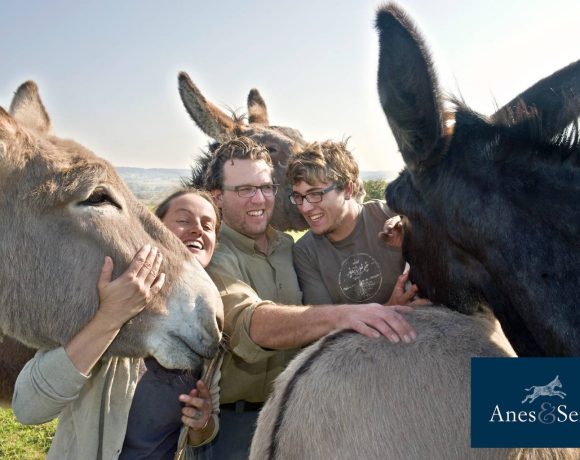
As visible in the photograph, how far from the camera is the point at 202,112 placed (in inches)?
270

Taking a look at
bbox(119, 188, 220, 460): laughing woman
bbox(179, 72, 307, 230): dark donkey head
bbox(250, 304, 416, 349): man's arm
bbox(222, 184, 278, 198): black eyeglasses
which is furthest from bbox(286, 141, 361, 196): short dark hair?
bbox(179, 72, 307, 230): dark donkey head

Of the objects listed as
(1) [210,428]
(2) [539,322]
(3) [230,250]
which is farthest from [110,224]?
(2) [539,322]

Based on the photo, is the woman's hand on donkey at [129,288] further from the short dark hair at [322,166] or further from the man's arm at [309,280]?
the short dark hair at [322,166]

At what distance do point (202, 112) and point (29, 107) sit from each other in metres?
3.10

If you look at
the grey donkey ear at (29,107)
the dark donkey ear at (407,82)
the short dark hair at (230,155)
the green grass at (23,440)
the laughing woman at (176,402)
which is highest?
the grey donkey ear at (29,107)

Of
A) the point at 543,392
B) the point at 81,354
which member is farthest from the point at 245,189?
the point at 543,392

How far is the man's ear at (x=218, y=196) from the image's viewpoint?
12.8 ft

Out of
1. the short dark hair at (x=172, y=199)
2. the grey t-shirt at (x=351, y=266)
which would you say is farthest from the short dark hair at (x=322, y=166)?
the short dark hair at (x=172, y=199)

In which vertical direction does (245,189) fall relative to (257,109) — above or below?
below

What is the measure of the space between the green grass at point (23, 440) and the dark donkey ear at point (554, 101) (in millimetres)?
6326

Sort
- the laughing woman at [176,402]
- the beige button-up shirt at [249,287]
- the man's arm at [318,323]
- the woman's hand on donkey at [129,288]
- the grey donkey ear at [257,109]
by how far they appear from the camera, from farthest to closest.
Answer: the grey donkey ear at [257,109], the beige button-up shirt at [249,287], the laughing woman at [176,402], the woman's hand on donkey at [129,288], the man's arm at [318,323]

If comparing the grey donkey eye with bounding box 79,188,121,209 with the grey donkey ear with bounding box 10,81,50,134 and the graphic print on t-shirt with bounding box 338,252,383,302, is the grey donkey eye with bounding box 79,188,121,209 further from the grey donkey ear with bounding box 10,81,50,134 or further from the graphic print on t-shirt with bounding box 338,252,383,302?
the graphic print on t-shirt with bounding box 338,252,383,302

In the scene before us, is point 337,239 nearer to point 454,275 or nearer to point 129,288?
point 129,288

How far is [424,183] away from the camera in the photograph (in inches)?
81.0
